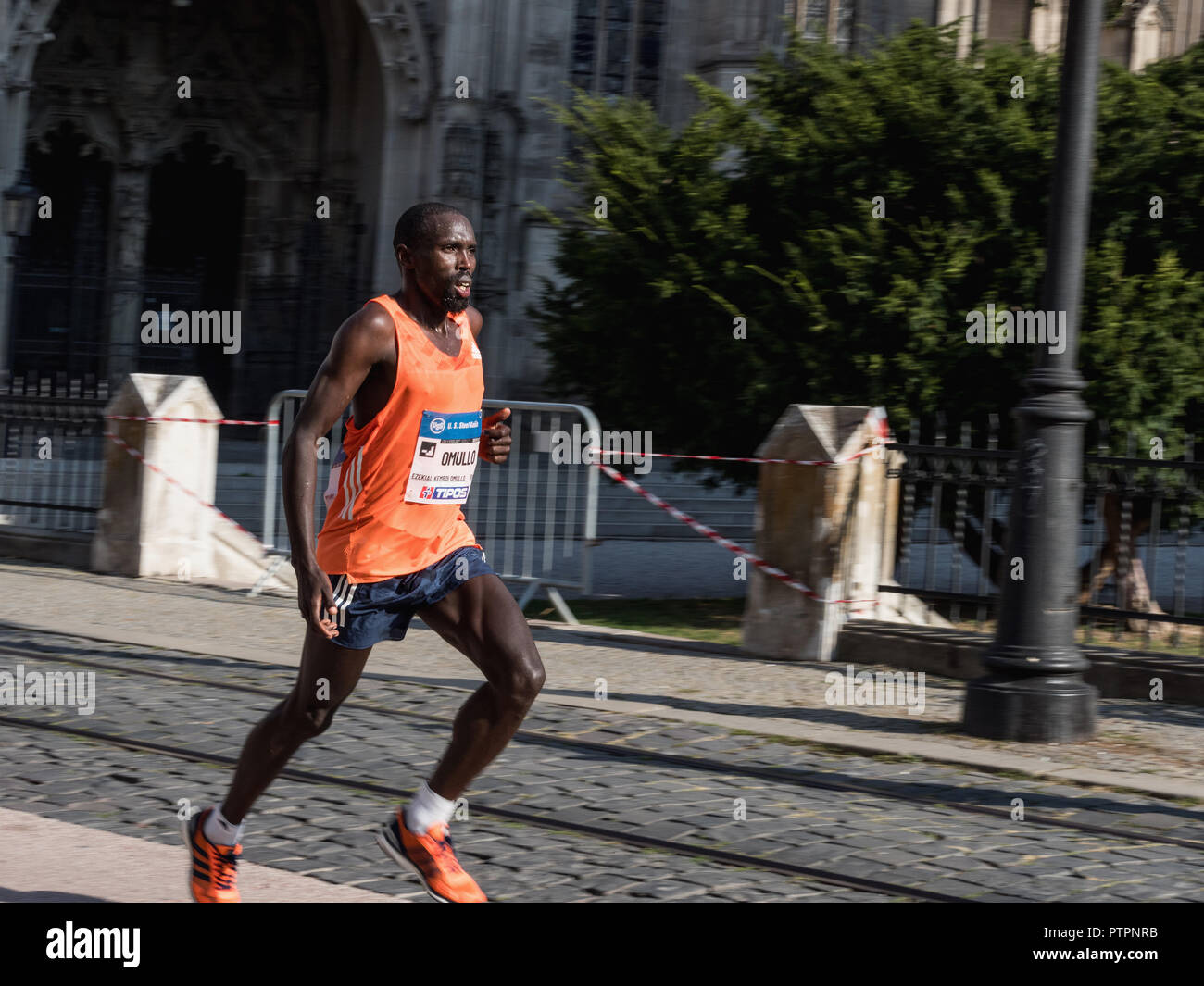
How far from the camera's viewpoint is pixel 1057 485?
25.5 feet

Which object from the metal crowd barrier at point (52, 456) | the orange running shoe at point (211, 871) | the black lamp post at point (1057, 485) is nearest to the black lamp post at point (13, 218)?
the metal crowd barrier at point (52, 456)

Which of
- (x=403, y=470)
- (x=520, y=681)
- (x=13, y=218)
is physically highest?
(x=13, y=218)

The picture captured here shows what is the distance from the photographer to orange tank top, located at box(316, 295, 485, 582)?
4.30 metres

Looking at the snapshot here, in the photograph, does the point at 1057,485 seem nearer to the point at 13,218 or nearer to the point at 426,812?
the point at 426,812

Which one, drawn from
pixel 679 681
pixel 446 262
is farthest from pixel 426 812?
pixel 679 681

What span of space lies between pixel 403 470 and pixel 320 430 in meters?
0.27

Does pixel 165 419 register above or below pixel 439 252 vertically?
below

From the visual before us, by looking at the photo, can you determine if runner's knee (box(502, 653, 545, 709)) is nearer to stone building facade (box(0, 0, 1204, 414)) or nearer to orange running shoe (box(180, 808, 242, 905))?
orange running shoe (box(180, 808, 242, 905))

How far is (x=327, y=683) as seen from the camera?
4.23 m

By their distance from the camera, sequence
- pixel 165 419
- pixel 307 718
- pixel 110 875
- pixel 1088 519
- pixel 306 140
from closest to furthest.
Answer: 1. pixel 307 718
2. pixel 110 875
3. pixel 1088 519
4. pixel 165 419
5. pixel 306 140

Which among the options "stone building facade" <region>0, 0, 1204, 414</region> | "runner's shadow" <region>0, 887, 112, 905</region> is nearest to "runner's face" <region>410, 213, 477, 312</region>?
"runner's shadow" <region>0, 887, 112, 905</region>

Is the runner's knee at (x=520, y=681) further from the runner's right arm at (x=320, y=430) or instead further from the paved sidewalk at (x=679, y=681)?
the paved sidewalk at (x=679, y=681)

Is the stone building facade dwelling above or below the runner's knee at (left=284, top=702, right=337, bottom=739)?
above

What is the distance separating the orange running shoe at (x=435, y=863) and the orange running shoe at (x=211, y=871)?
0.41m
